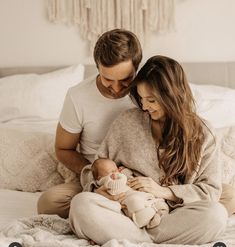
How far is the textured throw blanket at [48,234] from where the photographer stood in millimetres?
1822

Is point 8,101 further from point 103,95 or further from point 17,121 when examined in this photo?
point 103,95

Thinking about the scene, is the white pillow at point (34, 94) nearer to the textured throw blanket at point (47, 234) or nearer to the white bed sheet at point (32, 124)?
the white bed sheet at point (32, 124)

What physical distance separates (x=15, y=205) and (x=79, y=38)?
4.04 feet

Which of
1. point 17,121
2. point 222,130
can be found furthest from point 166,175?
point 17,121

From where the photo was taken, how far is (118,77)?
2086 millimetres

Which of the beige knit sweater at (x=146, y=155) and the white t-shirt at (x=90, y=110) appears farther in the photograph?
the white t-shirt at (x=90, y=110)

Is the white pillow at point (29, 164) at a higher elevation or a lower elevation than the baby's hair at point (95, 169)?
lower

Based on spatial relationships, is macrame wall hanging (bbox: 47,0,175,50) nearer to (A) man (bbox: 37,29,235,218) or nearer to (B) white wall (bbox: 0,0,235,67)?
(B) white wall (bbox: 0,0,235,67)

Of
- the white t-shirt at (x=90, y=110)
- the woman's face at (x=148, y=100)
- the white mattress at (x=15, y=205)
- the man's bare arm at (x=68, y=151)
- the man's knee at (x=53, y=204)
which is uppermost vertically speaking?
the woman's face at (x=148, y=100)

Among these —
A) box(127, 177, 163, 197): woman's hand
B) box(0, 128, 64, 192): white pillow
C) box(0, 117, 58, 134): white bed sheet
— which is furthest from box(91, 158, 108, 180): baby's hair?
box(0, 117, 58, 134): white bed sheet

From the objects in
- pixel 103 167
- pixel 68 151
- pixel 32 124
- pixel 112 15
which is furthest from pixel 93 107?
pixel 112 15

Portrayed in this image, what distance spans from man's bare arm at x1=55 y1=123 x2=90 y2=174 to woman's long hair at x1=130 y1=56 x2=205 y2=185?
0.36 meters

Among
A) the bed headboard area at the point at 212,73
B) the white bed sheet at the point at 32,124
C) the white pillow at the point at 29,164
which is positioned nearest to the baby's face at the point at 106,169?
the white pillow at the point at 29,164

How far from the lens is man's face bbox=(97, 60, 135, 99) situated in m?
2.07
